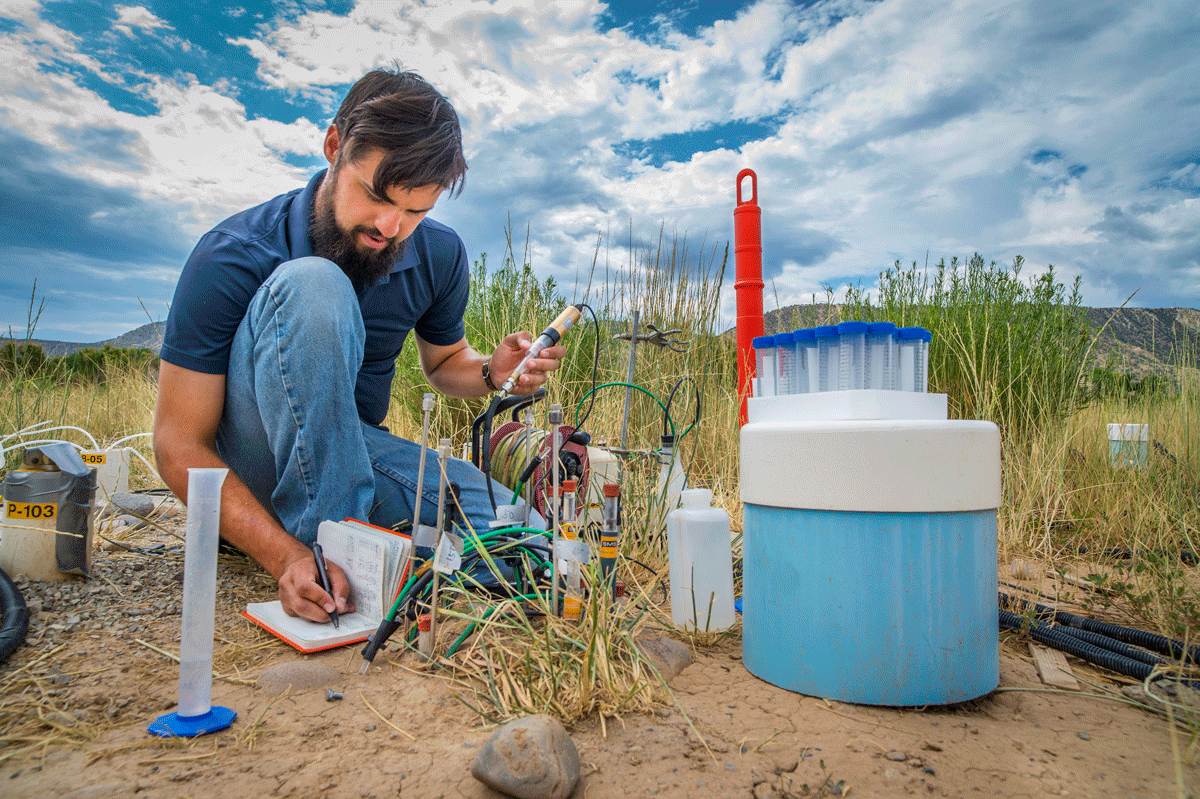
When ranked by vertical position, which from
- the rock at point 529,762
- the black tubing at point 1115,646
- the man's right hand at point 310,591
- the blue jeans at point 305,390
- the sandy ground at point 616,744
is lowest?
the sandy ground at point 616,744

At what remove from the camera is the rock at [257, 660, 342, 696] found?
4.32 feet

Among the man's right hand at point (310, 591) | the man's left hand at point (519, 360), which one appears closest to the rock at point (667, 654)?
the man's right hand at point (310, 591)

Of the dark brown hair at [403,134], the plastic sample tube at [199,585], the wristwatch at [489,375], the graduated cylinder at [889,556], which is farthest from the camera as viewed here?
the wristwatch at [489,375]

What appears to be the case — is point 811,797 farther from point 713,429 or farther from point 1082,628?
point 713,429

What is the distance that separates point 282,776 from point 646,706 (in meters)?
0.62

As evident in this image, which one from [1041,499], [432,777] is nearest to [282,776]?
[432,777]

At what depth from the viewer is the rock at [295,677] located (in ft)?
4.32

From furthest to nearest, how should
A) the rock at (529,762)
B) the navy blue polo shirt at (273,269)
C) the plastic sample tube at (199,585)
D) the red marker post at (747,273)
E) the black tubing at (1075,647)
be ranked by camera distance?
the red marker post at (747,273), the navy blue polo shirt at (273,269), the black tubing at (1075,647), the plastic sample tube at (199,585), the rock at (529,762)

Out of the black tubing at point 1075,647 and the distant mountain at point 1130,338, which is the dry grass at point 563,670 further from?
the distant mountain at point 1130,338

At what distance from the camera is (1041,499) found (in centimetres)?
315

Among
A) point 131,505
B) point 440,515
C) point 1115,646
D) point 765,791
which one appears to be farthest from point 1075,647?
point 131,505

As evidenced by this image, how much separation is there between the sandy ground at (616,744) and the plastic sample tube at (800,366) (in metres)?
0.66

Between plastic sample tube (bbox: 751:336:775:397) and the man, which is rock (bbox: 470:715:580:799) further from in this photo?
plastic sample tube (bbox: 751:336:775:397)

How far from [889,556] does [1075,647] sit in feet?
2.51
